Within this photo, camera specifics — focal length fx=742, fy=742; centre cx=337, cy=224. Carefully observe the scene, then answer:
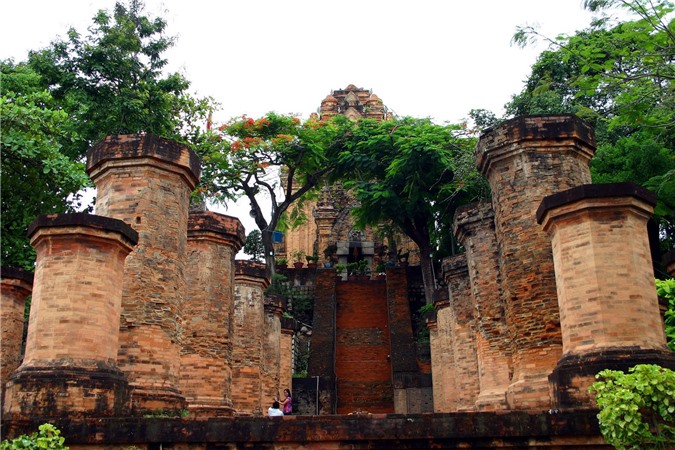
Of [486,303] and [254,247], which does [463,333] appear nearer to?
[486,303]

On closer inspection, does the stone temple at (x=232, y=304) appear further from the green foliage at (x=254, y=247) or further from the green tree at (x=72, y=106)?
the green foliage at (x=254, y=247)

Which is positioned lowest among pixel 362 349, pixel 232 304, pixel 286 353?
pixel 232 304

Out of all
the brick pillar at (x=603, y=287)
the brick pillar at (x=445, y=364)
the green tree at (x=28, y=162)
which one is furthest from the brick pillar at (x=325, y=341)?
the brick pillar at (x=603, y=287)

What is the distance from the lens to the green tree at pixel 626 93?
12523 millimetres

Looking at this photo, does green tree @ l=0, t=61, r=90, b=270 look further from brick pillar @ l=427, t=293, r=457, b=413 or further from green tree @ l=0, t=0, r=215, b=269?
brick pillar @ l=427, t=293, r=457, b=413

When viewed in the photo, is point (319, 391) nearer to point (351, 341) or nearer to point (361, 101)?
point (351, 341)

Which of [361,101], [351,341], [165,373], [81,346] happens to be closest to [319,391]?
[351,341]

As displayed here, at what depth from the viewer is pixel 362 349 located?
30281 mm

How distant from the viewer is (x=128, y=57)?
20.5 m

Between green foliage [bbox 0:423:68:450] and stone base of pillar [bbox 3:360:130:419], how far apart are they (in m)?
0.57

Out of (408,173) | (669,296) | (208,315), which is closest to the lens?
(669,296)

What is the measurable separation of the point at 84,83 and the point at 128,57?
54.8 inches

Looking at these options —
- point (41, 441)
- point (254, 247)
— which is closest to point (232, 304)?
point (41, 441)

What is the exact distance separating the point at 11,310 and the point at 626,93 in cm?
1210
